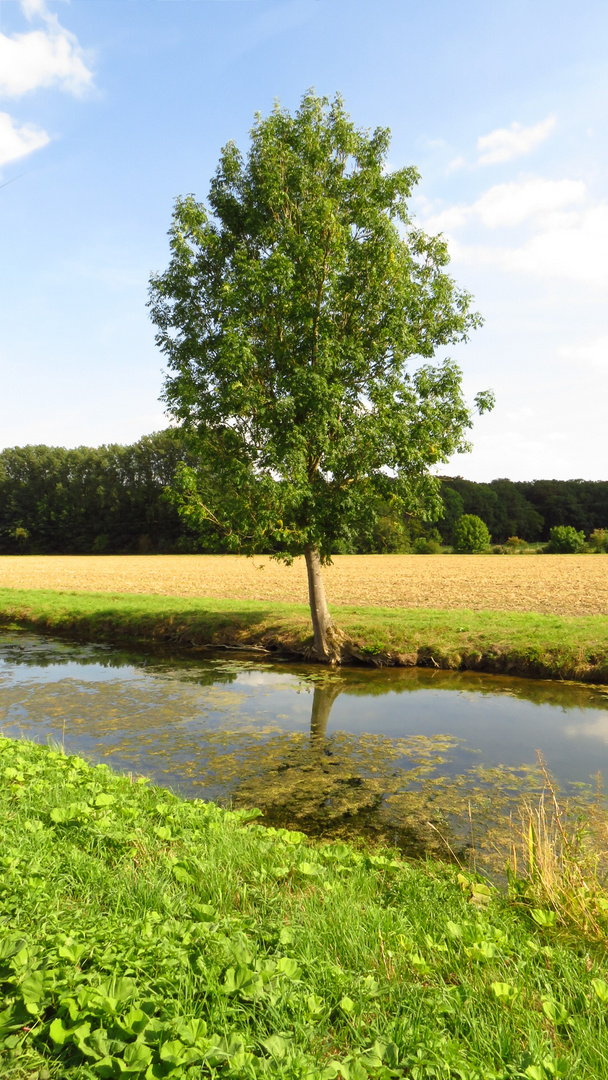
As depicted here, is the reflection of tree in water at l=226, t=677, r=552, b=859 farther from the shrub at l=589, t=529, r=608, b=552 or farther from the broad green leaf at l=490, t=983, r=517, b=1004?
the shrub at l=589, t=529, r=608, b=552

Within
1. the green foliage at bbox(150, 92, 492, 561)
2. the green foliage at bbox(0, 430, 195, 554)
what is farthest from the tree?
the green foliage at bbox(0, 430, 195, 554)

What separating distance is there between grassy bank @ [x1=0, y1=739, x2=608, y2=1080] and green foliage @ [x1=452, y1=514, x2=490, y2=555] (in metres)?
75.8

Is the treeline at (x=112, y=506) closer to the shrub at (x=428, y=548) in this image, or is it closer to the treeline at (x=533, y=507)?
the treeline at (x=533, y=507)

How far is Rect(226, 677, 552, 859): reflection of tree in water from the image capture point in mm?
7711

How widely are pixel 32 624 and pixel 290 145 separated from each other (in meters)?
18.7

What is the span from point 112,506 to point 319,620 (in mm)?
→ 73667

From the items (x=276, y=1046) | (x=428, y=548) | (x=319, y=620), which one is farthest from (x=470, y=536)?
(x=276, y=1046)

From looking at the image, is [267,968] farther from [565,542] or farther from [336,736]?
[565,542]

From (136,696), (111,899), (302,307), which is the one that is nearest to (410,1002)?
(111,899)

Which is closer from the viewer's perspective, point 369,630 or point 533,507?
point 369,630

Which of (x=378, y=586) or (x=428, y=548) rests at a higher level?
(x=428, y=548)

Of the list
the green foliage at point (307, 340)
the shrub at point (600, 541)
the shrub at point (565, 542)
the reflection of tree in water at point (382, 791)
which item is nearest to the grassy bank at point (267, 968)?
the reflection of tree in water at point (382, 791)

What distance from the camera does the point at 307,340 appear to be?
15648 mm

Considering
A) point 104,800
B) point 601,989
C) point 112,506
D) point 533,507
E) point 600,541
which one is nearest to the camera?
point 601,989
